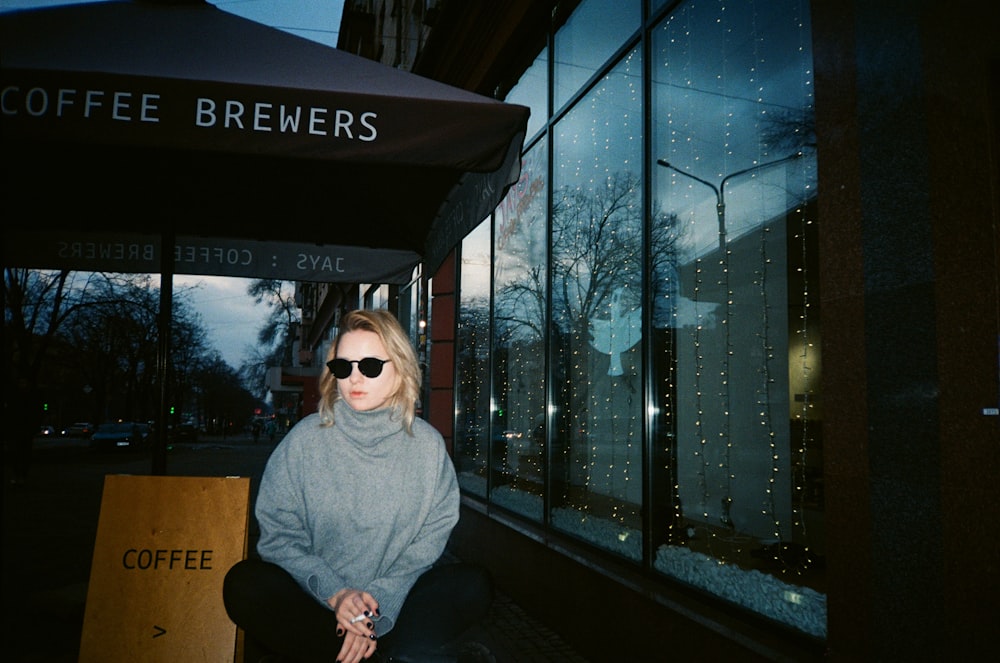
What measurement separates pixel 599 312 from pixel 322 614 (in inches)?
135

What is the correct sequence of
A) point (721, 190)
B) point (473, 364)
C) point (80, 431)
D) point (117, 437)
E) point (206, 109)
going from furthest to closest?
1. point (80, 431)
2. point (117, 437)
3. point (473, 364)
4. point (721, 190)
5. point (206, 109)

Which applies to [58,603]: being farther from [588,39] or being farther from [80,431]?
[80,431]

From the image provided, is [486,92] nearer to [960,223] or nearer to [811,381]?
[811,381]

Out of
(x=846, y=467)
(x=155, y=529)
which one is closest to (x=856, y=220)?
(x=846, y=467)

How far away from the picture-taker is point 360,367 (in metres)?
2.51

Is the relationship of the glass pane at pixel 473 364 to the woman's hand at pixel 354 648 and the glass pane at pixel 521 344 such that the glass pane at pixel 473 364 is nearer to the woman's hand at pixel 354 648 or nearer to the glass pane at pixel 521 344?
the glass pane at pixel 521 344

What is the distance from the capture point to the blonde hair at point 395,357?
258 centimetres

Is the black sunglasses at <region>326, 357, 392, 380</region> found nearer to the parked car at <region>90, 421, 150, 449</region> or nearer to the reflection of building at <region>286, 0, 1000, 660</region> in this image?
the reflection of building at <region>286, 0, 1000, 660</region>

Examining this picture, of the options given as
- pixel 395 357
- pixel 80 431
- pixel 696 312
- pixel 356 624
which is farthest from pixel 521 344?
pixel 80 431

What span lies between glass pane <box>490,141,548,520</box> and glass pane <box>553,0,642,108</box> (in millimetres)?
653

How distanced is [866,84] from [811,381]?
6.46 ft

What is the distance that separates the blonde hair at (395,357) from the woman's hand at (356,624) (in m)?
0.63

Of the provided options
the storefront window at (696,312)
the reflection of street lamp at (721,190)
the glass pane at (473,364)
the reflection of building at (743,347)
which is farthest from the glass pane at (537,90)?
the reflection of street lamp at (721,190)

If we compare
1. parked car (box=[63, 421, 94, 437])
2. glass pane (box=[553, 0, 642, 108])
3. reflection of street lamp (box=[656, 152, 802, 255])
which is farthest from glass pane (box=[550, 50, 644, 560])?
parked car (box=[63, 421, 94, 437])
